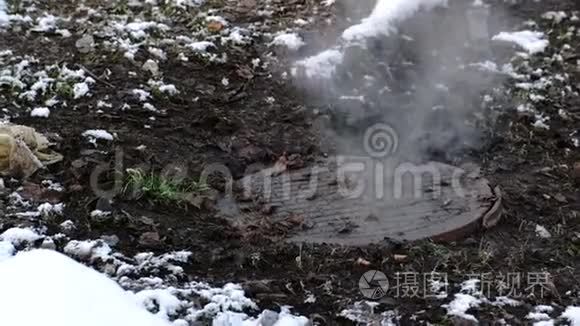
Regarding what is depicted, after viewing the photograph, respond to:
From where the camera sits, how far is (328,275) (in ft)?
9.09

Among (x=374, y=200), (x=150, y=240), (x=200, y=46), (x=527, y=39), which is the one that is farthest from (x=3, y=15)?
(x=527, y=39)

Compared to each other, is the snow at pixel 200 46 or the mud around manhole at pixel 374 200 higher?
the snow at pixel 200 46

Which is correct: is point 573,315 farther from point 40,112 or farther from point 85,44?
point 85,44

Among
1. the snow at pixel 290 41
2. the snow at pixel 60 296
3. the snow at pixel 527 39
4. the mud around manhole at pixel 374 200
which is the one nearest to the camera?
the snow at pixel 60 296

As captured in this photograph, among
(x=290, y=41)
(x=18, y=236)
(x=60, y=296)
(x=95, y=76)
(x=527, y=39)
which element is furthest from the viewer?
(x=527, y=39)

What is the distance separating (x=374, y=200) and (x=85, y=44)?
1.91 meters

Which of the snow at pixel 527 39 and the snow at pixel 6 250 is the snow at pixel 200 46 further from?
the snow at pixel 6 250

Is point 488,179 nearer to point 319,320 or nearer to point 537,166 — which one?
point 537,166

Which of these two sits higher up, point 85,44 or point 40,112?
point 85,44

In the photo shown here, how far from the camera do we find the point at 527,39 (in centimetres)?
471

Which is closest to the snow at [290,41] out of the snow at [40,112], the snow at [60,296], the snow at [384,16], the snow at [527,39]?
the snow at [384,16]

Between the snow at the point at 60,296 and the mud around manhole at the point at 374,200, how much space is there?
32.9 inches

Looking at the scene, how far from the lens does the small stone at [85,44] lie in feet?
13.7

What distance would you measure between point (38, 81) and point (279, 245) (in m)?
1.62
